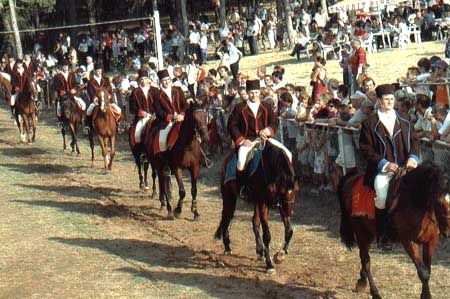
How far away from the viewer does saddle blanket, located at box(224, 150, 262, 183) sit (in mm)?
11984

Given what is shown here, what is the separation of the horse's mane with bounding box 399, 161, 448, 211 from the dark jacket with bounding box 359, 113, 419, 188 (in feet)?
1.67

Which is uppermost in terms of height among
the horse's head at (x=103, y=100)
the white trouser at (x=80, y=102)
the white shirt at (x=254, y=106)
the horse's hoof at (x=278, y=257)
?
the white shirt at (x=254, y=106)

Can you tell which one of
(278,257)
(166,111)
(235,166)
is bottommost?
(278,257)

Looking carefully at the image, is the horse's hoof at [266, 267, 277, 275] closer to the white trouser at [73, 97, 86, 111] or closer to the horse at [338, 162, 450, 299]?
the horse at [338, 162, 450, 299]

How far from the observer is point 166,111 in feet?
53.0

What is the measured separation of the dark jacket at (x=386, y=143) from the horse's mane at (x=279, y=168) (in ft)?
5.56

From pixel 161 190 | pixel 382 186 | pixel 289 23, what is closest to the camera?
pixel 382 186

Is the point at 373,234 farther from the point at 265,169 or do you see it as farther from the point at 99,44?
the point at 99,44

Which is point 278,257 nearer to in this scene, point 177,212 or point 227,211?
point 227,211

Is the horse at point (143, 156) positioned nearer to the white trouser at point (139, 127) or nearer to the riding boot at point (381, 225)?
the white trouser at point (139, 127)

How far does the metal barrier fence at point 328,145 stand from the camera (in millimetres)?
12924

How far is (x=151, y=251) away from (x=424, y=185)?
224 inches

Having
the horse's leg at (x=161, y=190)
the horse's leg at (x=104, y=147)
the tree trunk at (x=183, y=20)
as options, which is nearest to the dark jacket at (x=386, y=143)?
the horse's leg at (x=161, y=190)

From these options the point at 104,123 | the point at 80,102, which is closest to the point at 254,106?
the point at 104,123
